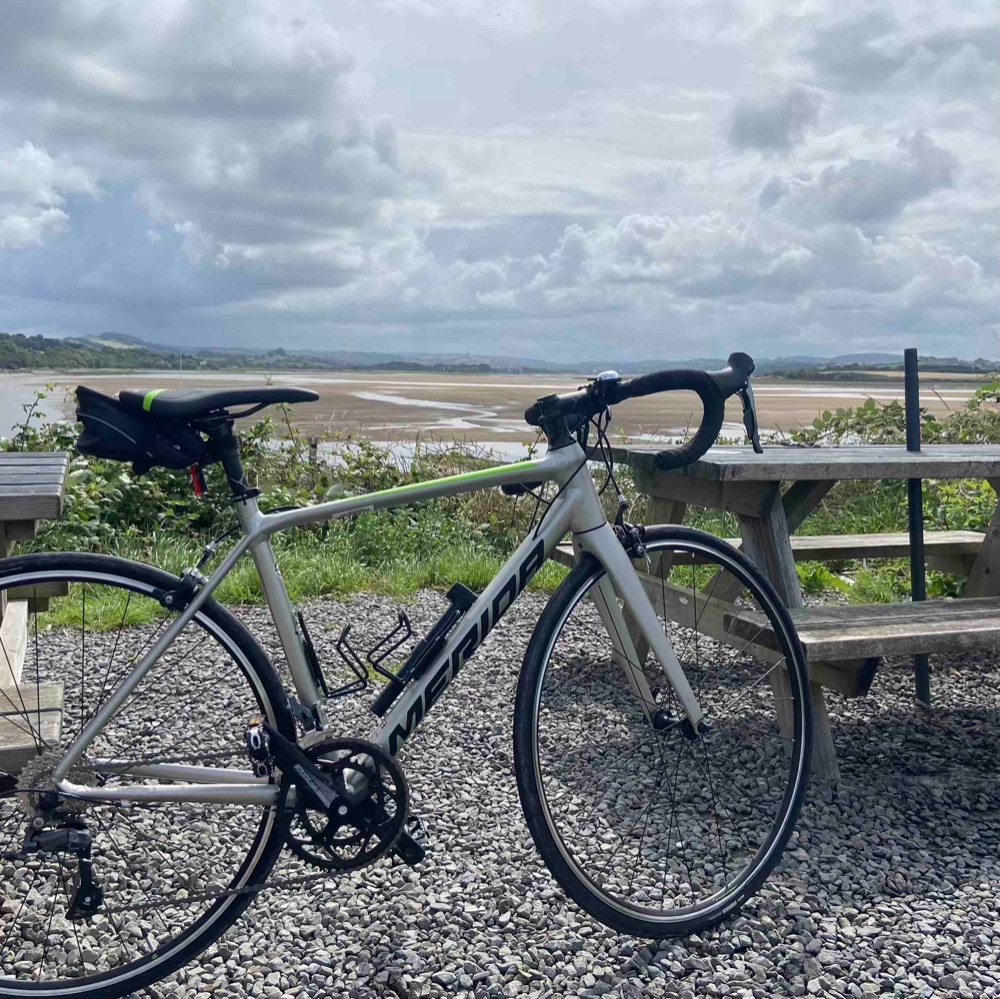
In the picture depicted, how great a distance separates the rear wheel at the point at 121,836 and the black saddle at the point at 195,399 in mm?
335

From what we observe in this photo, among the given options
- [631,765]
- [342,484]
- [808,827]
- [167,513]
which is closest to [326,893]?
[631,765]

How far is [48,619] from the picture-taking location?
498 centimetres

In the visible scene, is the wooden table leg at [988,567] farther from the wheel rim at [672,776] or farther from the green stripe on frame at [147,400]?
the green stripe on frame at [147,400]

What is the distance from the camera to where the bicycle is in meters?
2.22

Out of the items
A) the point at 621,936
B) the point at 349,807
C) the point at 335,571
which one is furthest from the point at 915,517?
the point at 335,571

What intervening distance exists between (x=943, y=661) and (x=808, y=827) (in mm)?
1956

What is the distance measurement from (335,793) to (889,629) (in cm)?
191

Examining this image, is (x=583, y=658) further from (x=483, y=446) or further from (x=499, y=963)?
(x=483, y=446)

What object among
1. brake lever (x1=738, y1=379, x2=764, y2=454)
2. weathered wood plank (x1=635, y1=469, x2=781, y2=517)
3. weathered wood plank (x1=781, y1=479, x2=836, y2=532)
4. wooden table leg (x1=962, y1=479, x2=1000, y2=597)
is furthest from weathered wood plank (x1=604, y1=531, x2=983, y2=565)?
brake lever (x1=738, y1=379, x2=764, y2=454)

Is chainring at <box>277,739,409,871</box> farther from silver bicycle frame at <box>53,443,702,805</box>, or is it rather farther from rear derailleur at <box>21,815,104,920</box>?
rear derailleur at <box>21,815,104,920</box>

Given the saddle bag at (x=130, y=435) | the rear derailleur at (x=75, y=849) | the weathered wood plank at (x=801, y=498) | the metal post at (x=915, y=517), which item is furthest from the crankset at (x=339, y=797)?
the metal post at (x=915, y=517)

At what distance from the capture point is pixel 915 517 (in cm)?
427

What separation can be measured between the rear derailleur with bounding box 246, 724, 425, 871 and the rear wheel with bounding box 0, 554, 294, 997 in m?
0.05

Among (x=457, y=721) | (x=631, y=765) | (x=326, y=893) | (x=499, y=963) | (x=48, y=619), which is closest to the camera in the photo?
(x=499, y=963)
